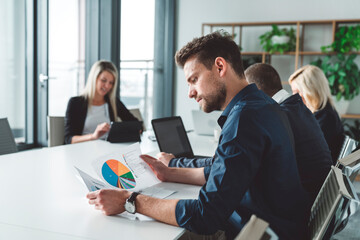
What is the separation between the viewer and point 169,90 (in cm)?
617

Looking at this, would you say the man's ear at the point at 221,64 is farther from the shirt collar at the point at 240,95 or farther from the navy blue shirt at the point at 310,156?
the navy blue shirt at the point at 310,156

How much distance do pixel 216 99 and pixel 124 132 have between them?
1.56 meters

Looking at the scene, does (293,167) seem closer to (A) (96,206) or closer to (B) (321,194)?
(B) (321,194)

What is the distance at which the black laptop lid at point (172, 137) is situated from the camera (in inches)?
86.8

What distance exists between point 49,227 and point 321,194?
0.86 metres

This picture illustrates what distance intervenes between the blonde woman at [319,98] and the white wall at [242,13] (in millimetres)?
2570

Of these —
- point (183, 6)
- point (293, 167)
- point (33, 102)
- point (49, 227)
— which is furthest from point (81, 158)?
point (183, 6)


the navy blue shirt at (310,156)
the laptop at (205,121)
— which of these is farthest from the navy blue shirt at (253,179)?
the laptop at (205,121)

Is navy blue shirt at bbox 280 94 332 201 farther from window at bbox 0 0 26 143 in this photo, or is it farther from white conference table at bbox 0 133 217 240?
window at bbox 0 0 26 143

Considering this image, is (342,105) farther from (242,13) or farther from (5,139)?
(5,139)

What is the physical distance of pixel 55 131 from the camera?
3.05 metres

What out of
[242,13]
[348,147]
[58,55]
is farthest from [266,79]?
[242,13]

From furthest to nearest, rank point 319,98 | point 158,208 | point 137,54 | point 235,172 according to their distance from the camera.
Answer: point 137,54 < point 319,98 < point 158,208 < point 235,172

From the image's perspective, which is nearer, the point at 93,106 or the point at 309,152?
the point at 309,152
